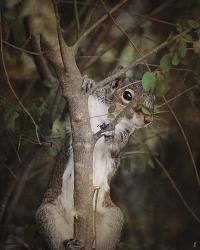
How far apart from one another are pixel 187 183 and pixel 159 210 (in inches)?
15.2

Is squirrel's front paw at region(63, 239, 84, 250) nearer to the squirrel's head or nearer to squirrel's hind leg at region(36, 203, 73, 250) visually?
squirrel's hind leg at region(36, 203, 73, 250)

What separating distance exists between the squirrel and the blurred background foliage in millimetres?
210

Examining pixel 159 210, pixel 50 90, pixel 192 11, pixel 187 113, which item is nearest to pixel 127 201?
pixel 159 210

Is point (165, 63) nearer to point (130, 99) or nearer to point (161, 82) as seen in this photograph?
point (161, 82)

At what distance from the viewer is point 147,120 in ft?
11.9

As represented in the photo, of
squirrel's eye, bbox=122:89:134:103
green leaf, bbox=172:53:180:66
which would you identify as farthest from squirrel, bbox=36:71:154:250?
green leaf, bbox=172:53:180:66

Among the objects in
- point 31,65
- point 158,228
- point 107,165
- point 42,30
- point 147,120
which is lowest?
point 158,228

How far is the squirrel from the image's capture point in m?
3.55

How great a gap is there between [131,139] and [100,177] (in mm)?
1419

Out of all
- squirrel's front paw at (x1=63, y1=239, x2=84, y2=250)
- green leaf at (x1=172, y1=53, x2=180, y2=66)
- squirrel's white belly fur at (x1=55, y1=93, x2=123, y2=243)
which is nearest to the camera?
green leaf at (x1=172, y1=53, x2=180, y2=66)

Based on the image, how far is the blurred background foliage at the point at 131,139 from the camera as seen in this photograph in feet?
13.7

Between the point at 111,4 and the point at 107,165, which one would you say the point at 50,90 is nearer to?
the point at 111,4

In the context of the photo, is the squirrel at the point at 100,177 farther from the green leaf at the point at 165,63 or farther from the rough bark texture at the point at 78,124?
the green leaf at the point at 165,63

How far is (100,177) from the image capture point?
3789 mm
